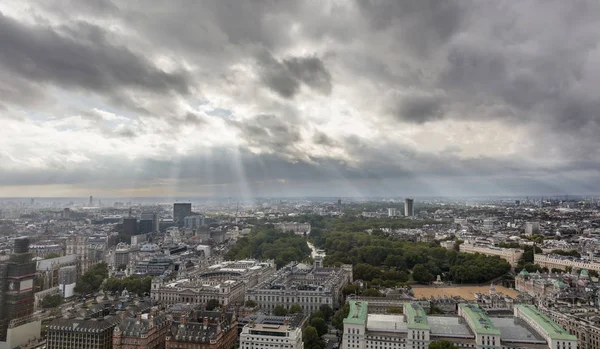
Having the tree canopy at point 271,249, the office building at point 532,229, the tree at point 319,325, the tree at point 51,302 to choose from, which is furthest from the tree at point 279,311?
the office building at point 532,229

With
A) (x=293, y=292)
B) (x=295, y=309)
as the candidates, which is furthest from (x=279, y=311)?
(x=293, y=292)

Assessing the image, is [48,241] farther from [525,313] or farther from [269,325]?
[525,313]

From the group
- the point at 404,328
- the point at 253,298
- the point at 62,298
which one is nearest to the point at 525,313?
the point at 404,328

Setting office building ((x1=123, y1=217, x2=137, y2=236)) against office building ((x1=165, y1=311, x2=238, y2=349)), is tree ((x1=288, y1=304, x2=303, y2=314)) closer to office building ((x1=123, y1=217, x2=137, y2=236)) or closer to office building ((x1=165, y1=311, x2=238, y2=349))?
office building ((x1=165, y1=311, x2=238, y2=349))

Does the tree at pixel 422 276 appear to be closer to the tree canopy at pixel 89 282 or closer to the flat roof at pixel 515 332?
the flat roof at pixel 515 332

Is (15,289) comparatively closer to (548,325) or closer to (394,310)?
(394,310)
